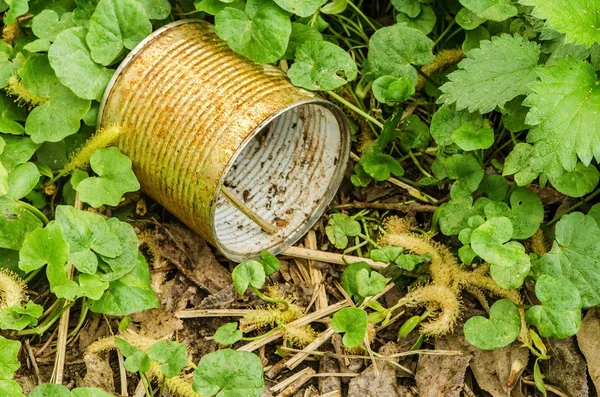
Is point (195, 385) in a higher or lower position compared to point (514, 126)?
lower

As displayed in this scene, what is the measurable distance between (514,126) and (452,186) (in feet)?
0.88

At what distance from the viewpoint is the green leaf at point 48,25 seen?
255 cm

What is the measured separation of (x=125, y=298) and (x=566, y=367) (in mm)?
1346

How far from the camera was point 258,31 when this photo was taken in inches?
95.3

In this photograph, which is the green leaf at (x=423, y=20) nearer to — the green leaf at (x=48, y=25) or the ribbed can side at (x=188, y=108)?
the ribbed can side at (x=188, y=108)

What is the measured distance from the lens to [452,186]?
2.48 metres

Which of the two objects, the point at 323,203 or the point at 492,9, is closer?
the point at 492,9

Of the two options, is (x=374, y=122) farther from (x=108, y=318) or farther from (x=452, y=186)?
(x=108, y=318)

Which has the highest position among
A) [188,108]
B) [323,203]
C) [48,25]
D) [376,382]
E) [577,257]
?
[48,25]

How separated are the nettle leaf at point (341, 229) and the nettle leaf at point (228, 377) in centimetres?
66

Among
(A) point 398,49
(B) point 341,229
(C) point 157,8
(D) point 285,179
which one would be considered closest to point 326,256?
(B) point 341,229

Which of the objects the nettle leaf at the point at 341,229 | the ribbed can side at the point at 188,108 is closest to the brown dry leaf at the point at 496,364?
the nettle leaf at the point at 341,229

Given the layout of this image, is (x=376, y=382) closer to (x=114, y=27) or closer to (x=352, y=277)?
(x=352, y=277)

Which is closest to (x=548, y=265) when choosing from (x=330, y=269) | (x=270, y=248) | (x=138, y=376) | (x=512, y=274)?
(x=512, y=274)
